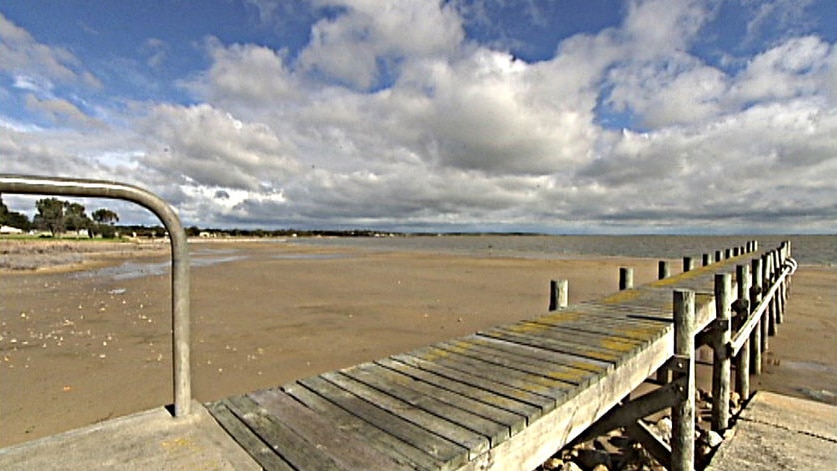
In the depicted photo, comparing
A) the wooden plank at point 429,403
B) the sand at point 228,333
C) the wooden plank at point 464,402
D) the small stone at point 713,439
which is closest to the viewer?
the wooden plank at point 429,403

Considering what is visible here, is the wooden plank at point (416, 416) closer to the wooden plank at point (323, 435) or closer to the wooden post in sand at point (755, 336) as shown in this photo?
the wooden plank at point (323, 435)

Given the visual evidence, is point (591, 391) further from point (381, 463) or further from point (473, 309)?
point (473, 309)

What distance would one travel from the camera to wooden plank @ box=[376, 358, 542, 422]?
2.70 metres

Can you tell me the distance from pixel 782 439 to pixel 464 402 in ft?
17.4

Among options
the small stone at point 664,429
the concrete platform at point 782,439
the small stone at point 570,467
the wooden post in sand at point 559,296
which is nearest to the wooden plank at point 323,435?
the small stone at point 570,467

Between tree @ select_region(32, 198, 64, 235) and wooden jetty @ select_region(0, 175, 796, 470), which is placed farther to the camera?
tree @ select_region(32, 198, 64, 235)

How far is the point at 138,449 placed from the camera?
2.12 metres

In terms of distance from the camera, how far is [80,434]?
2197 millimetres

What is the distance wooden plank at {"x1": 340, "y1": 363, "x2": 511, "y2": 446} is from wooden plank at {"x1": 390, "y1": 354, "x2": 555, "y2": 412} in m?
0.32

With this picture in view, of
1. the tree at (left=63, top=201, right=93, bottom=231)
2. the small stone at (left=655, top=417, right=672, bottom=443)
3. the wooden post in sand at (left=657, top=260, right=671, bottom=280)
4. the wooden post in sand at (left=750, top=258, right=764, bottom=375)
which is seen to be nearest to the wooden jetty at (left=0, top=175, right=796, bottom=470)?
the small stone at (left=655, top=417, right=672, bottom=443)

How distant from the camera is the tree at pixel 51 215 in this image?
68.8 metres

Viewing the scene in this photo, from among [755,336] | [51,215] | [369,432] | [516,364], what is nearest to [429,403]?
[369,432]

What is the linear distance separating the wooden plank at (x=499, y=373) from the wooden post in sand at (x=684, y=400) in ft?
7.33

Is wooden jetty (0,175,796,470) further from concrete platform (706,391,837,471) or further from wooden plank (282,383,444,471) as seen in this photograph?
concrete platform (706,391,837,471)
